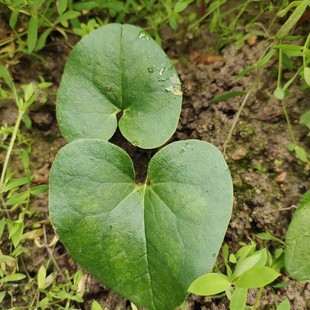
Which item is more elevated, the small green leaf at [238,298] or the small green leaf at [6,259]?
the small green leaf at [238,298]

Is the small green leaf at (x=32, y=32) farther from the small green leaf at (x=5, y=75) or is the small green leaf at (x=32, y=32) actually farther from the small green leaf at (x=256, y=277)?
the small green leaf at (x=256, y=277)

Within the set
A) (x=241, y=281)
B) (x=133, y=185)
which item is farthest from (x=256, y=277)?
(x=133, y=185)

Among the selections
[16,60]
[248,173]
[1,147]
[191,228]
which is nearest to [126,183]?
[191,228]

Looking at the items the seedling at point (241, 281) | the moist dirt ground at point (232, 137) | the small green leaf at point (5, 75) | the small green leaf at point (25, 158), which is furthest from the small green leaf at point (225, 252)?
the small green leaf at point (5, 75)

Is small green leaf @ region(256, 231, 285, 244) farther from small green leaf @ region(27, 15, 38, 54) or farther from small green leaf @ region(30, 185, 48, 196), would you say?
small green leaf @ region(27, 15, 38, 54)

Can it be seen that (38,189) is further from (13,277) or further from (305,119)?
(305,119)

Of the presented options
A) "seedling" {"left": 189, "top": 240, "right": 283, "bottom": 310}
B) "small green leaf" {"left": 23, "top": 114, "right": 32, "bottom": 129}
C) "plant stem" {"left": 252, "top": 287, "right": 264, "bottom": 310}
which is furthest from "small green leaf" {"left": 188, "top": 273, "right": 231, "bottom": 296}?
"small green leaf" {"left": 23, "top": 114, "right": 32, "bottom": 129}
